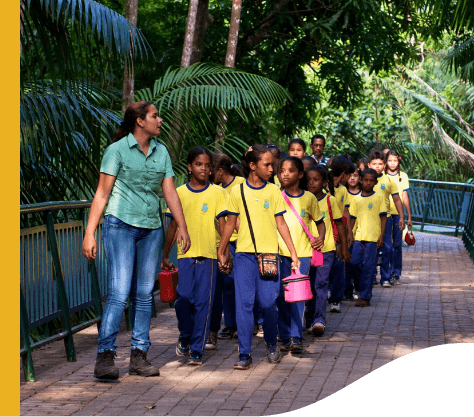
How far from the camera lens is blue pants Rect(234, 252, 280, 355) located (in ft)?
22.7

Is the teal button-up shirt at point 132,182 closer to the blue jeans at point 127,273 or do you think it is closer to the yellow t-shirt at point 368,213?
the blue jeans at point 127,273

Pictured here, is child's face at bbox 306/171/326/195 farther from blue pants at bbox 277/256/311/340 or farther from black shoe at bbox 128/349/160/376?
black shoe at bbox 128/349/160/376

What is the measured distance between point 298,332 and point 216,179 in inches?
68.1

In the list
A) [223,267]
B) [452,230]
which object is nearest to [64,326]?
[223,267]

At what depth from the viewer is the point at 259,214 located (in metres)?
6.96

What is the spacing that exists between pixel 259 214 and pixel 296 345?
1329 mm

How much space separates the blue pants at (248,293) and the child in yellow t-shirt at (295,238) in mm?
591

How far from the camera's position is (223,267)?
710cm

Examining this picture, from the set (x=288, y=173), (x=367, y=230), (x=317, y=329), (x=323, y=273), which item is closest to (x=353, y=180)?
(x=367, y=230)

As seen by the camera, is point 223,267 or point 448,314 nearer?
point 223,267

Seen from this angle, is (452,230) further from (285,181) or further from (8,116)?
(8,116)

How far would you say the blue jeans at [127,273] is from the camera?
6449mm

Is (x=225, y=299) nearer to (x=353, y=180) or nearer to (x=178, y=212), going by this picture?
(x=178, y=212)

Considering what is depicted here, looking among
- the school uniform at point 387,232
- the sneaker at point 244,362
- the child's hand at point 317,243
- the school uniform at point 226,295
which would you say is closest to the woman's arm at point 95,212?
the sneaker at point 244,362
